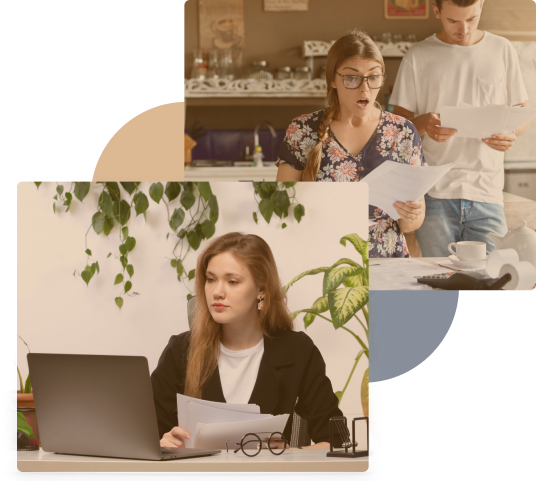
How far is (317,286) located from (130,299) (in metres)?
0.67

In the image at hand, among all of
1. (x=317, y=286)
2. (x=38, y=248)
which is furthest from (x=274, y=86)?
(x=38, y=248)

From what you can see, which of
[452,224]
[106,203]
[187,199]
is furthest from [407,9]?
[106,203]

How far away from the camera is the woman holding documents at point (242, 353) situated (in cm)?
231

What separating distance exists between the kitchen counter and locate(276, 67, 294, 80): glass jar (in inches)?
14.7

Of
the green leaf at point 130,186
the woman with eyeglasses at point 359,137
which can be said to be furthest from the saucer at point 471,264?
the green leaf at point 130,186

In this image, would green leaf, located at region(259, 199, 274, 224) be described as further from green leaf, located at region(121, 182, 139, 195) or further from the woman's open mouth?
the woman's open mouth

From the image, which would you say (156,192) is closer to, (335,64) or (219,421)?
(219,421)

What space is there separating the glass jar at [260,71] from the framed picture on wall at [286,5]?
22cm

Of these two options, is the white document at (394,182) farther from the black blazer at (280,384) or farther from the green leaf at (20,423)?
the green leaf at (20,423)

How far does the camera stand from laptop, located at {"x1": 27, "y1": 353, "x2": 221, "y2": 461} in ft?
7.34

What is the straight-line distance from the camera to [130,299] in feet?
7.67

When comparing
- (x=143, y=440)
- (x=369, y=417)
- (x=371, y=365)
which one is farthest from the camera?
(x=371, y=365)

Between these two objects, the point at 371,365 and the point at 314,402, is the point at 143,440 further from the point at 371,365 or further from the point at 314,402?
the point at 371,365

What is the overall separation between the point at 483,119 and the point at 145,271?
155cm
